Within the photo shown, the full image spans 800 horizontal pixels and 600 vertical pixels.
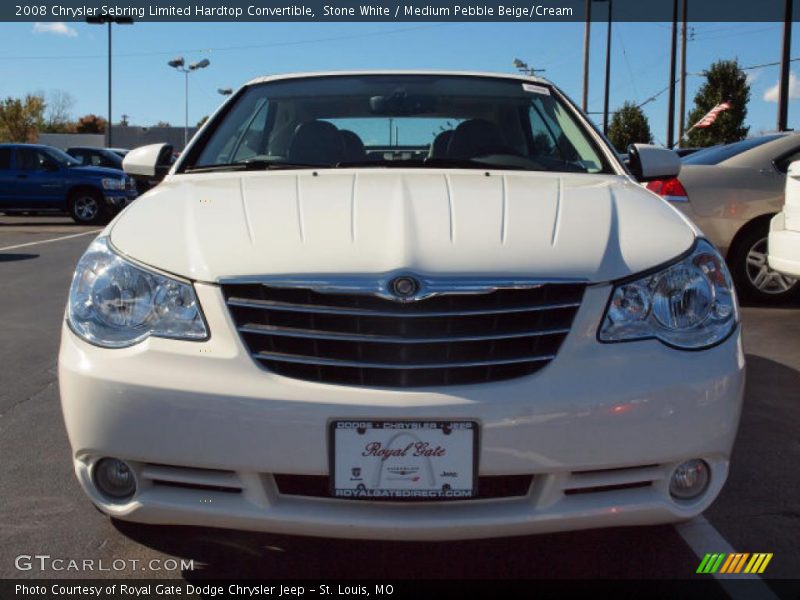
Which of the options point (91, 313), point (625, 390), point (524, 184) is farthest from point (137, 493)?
point (524, 184)

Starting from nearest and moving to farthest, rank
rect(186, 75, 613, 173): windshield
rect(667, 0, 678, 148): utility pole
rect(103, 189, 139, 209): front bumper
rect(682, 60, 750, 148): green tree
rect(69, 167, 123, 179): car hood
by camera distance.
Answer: rect(186, 75, 613, 173): windshield < rect(69, 167, 123, 179): car hood < rect(103, 189, 139, 209): front bumper < rect(667, 0, 678, 148): utility pole < rect(682, 60, 750, 148): green tree

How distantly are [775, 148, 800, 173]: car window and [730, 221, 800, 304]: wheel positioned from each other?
467 mm

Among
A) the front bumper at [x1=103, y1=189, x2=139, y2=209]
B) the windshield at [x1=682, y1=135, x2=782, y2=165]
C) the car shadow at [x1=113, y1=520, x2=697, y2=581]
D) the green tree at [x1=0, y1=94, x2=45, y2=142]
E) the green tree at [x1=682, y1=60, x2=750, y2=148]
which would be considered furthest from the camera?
the green tree at [x1=0, y1=94, x2=45, y2=142]

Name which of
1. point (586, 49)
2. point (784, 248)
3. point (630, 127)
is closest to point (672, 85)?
point (586, 49)

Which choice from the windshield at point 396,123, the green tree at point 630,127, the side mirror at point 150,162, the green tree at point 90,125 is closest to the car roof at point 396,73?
the windshield at point 396,123

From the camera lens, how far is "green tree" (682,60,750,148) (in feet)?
113

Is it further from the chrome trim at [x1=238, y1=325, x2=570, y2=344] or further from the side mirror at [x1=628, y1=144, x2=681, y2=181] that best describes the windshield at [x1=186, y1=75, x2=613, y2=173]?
the chrome trim at [x1=238, y1=325, x2=570, y2=344]

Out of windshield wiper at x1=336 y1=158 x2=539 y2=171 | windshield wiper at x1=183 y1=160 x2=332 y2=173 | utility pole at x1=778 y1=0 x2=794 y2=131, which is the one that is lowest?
windshield wiper at x1=183 y1=160 x2=332 y2=173

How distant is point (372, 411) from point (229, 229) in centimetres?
71

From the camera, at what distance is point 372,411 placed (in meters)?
2.06

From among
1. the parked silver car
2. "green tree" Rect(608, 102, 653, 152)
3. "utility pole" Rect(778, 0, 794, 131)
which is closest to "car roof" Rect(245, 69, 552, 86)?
the parked silver car

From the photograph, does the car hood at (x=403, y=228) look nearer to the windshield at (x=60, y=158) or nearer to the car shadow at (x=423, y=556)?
the car shadow at (x=423, y=556)

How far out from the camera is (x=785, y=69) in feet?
51.0

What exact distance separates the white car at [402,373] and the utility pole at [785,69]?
47.3 feet
